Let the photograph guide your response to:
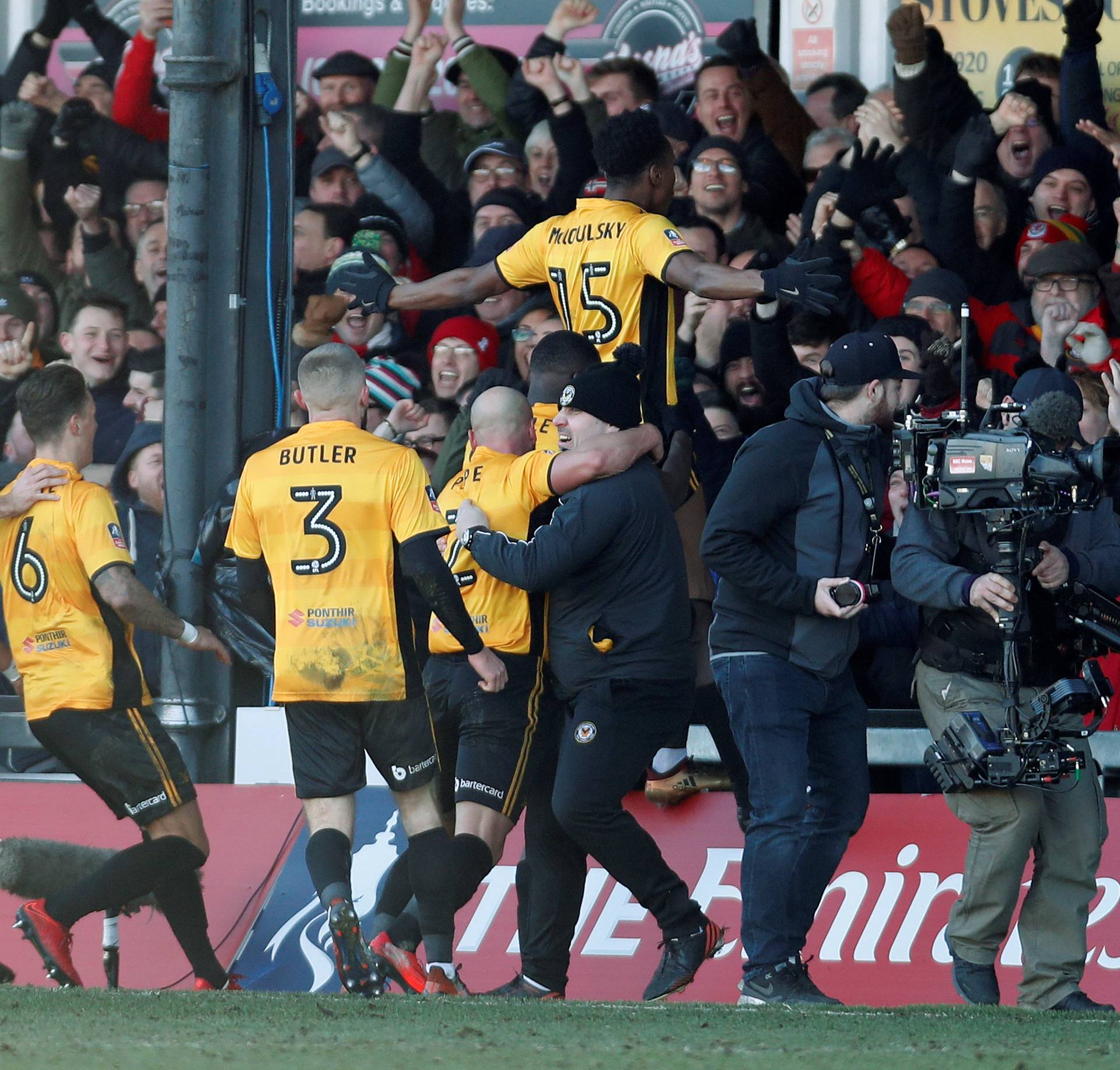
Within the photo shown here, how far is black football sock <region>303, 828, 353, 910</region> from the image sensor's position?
5.65m

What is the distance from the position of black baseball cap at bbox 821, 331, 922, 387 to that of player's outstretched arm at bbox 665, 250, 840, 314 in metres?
0.18

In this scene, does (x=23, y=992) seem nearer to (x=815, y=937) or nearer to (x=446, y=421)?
(x=815, y=937)

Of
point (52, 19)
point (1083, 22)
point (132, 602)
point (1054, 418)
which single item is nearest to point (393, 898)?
point (132, 602)

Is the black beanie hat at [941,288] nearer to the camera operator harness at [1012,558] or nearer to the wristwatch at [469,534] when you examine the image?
the camera operator harness at [1012,558]

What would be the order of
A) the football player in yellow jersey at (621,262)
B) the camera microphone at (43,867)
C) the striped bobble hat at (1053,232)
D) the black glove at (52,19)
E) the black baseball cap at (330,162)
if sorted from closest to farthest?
1. the football player in yellow jersey at (621,262)
2. the camera microphone at (43,867)
3. the striped bobble hat at (1053,232)
4. the black baseball cap at (330,162)
5. the black glove at (52,19)

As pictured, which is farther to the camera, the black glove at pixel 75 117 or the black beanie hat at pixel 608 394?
the black glove at pixel 75 117

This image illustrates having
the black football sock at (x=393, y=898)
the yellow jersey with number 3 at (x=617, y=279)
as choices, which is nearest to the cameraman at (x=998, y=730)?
the yellow jersey with number 3 at (x=617, y=279)

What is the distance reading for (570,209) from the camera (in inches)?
319

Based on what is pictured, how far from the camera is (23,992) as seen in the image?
5.30m

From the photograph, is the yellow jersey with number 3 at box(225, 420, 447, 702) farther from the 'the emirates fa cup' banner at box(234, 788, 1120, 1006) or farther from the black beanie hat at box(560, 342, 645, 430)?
the 'the emirates fa cup' banner at box(234, 788, 1120, 1006)

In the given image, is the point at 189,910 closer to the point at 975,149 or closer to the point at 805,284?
the point at 805,284

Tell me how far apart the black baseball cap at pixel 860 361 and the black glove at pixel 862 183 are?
1.93 m

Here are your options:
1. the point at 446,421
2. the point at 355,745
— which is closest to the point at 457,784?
the point at 355,745

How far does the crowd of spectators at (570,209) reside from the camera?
732 cm
